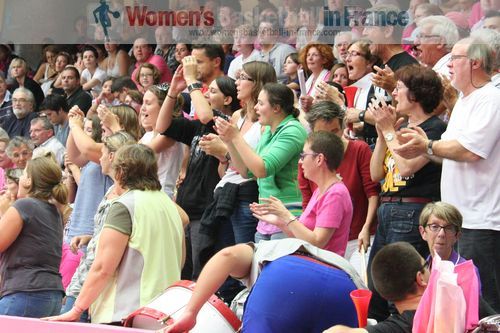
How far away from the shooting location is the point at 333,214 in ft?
19.6

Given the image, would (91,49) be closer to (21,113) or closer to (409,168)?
(21,113)

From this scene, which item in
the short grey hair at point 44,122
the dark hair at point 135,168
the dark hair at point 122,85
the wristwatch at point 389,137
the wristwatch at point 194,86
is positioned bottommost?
the short grey hair at point 44,122

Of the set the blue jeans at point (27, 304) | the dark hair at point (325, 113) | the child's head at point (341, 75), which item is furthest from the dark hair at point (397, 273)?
the child's head at point (341, 75)

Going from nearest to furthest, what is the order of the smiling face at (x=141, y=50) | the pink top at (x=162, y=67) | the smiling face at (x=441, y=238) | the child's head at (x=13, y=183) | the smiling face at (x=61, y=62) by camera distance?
the smiling face at (x=441, y=238) < the child's head at (x=13, y=183) < the pink top at (x=162, y=67) < the smiling face at (x=141, y=50) < the smiling face at (x=61, y=62)

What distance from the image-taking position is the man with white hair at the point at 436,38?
7.48 metres

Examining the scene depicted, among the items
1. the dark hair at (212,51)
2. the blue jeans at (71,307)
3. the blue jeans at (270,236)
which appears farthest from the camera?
the dark hair at (212,51)

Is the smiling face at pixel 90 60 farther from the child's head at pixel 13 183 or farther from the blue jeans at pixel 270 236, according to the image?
the blue jeans at pixel 270 236

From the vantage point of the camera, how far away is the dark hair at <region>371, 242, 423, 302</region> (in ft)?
14.5

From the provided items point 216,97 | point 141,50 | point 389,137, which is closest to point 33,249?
point 389,137

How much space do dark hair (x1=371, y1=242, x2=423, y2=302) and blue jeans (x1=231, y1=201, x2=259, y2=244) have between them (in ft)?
9.22

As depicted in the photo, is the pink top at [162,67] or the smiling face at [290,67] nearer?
the smiling face at [290,67]

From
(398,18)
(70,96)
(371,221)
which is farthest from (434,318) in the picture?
(70,96)

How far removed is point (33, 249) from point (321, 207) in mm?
1787

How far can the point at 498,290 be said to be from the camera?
5703mm
